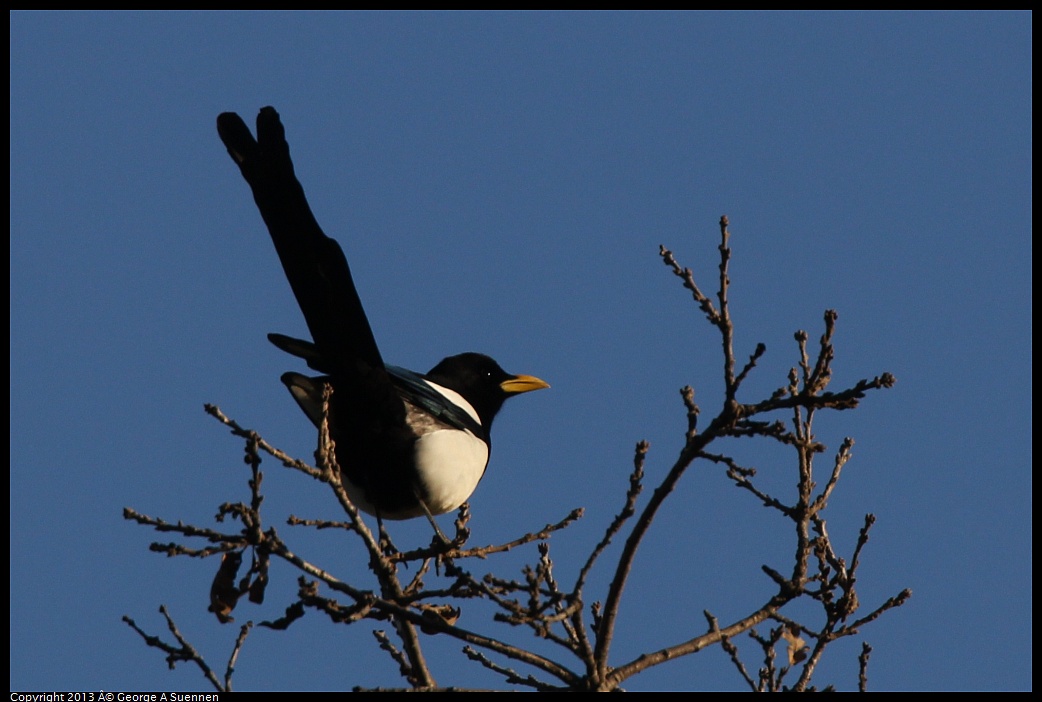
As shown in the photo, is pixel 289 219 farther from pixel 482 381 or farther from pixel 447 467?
pixel 482 381

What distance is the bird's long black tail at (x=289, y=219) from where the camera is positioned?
13.8 feet

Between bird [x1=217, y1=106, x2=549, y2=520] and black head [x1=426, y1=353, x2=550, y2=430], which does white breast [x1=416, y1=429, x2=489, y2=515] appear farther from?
black head [x1=426, y1=353, x2=550, y2=430]

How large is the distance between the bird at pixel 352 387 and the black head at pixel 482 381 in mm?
320

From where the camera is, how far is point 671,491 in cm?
304

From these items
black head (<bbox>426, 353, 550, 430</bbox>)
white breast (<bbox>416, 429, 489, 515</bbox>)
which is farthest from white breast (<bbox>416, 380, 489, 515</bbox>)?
black head (<bbox>426, 353, 550, 430</bbox>)

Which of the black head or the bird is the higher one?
the black head

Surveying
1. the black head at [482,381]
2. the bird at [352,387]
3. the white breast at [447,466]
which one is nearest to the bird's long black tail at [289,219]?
the bird at [352,387]

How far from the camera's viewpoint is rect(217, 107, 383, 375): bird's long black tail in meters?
4.21

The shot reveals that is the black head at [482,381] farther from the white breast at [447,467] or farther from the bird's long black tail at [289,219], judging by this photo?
the bird's long black tail at [289,219]

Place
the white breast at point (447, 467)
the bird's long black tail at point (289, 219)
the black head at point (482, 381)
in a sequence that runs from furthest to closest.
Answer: the black head at point (482, 381) → the white breast at point (447, 467) → the bird's long black tail at point (289, 219)
